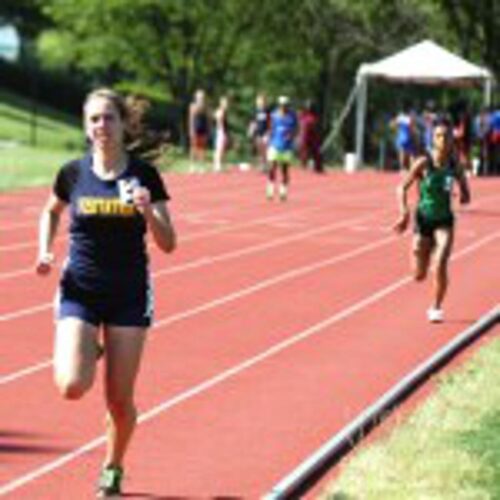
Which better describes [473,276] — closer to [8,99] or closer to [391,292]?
[391,292]

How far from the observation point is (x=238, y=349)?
1393 cm

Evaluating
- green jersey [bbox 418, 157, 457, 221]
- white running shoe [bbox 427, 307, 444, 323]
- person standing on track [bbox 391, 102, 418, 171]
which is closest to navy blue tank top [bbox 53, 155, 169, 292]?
green jersey [bbox 418, 157, 457, 221]

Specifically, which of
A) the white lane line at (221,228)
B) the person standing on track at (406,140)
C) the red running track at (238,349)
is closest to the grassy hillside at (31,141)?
the white lane line at (221,228)

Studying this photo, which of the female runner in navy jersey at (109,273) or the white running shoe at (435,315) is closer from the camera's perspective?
the female runner in navy jersey at (109,273)

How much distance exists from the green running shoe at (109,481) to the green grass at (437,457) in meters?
0.98

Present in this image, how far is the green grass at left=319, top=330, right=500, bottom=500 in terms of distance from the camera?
27.5ft

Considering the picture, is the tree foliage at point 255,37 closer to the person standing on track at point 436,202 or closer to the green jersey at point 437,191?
the person standing on track at point 436,202

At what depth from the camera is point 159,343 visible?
14.2m

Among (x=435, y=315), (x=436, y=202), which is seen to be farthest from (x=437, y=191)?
(x=435, y=315)

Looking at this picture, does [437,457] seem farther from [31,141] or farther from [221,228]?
[31,141]

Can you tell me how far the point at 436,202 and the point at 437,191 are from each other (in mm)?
122

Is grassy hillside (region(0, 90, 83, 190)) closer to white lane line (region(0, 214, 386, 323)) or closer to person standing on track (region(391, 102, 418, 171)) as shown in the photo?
person standing on track (region(391, 102, 418, 171))

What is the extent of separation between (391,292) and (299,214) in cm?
1097

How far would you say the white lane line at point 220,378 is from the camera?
9.11 metres
